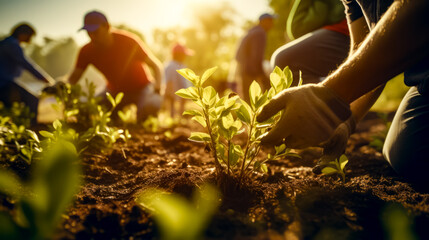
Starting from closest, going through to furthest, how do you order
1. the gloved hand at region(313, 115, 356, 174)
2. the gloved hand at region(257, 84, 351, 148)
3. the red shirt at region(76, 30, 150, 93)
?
the gloved hand at region(257, 84, 351, 148)
the gloved hand at region(313, 115, 356, 174)
the red shirt at region(76, 30, 150, 93)

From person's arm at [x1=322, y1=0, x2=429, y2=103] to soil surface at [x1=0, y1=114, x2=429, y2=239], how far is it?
48 cm

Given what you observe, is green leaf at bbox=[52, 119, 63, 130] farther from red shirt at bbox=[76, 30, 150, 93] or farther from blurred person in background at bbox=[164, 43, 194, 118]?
blurred person in background at bbox=[164, 43, 194, 118]

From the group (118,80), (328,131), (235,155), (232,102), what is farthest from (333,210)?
(118,80)

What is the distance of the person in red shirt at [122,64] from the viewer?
4.59 meters

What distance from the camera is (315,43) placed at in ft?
7.02

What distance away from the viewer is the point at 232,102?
1.09 meters

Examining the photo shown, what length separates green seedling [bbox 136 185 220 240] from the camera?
603 mm

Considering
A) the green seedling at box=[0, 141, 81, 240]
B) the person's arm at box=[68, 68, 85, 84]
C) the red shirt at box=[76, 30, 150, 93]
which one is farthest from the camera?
the red shirt at box=[76, 30, 150, 93]

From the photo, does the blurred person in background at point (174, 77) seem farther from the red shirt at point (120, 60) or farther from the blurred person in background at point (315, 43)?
the blurred person in background at point (315, 43)

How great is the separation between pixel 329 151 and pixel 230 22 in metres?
44.2

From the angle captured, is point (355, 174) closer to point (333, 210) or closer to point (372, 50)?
point (333, 210)

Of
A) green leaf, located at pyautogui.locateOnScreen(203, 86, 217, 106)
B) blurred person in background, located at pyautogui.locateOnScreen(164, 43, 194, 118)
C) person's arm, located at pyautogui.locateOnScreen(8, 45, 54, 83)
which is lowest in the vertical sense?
blurred person in background, located at pyautogui.locateOnScreen(164, 43, 194, 118)

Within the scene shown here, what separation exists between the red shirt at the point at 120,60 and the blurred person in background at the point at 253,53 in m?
2.83

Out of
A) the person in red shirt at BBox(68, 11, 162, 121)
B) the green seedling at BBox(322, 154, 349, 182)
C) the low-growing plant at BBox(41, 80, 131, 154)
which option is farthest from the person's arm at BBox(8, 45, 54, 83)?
the green seedling at BBox(322, 154, 349, 182)
